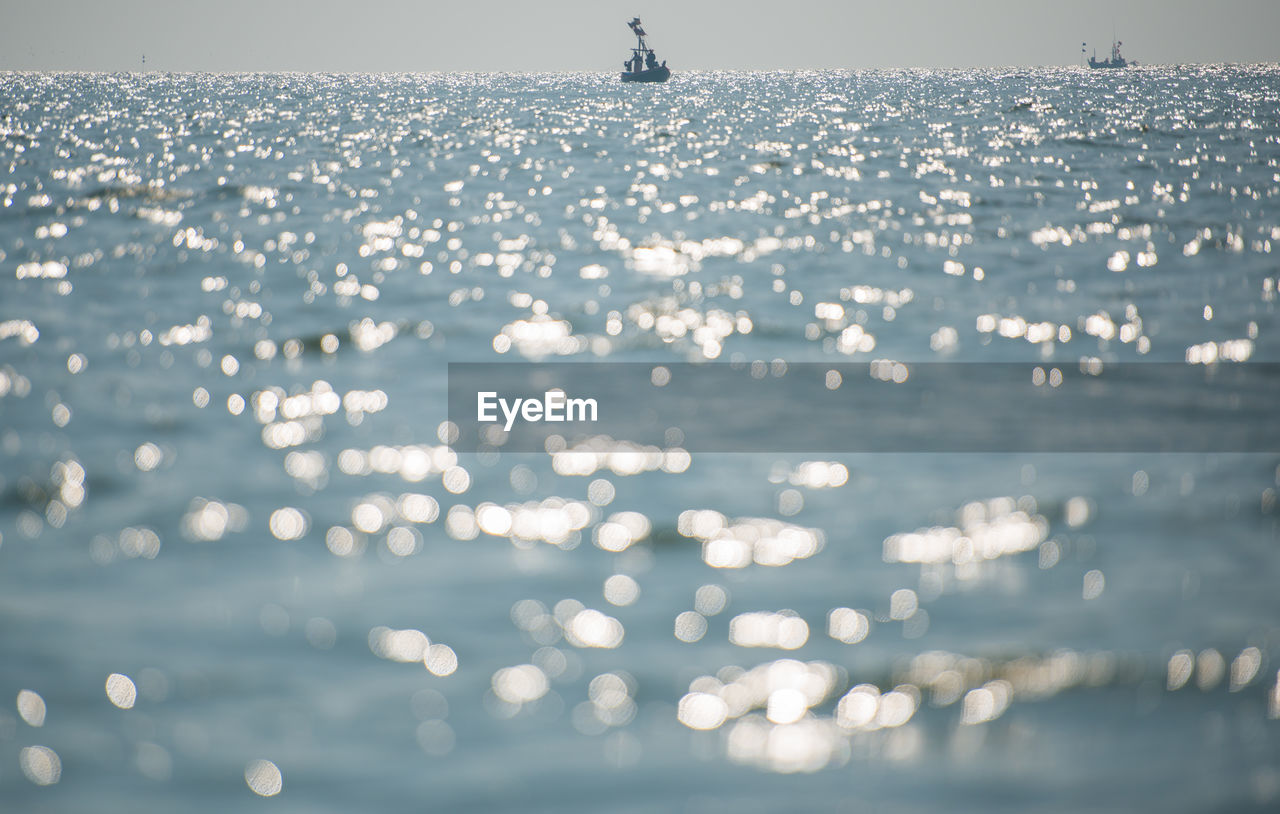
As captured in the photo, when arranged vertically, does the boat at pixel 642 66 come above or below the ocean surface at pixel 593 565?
above

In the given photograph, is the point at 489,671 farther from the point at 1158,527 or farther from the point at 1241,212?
the point at 1241,212

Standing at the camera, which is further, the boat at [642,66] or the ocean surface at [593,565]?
the boat at [642,66]

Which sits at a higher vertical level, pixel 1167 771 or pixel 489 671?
pixel 489 671

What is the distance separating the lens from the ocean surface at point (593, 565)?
6414 millimetres

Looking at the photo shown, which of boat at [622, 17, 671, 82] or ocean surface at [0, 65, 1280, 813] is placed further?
boat at [622, 17, 671, 82]

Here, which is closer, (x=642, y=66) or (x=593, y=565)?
(x=593, y=565)

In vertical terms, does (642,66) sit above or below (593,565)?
above

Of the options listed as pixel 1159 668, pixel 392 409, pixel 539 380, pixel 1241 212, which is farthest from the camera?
pixel 1241 212

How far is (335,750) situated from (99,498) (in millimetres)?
4857

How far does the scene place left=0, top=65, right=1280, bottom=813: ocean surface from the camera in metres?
6.41

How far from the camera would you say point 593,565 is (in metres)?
8.98

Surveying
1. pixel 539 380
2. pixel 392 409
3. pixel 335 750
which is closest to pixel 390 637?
pixel 335 750

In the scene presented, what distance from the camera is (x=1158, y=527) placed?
9.70m

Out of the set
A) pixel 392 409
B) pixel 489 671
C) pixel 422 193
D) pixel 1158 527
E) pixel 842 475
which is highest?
pixel 422 193
